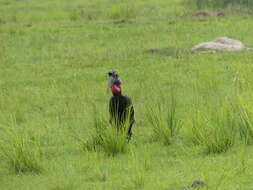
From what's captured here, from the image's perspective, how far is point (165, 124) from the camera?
8.92 m

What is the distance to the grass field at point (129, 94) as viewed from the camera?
7672mm

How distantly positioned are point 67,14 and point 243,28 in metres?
6.13

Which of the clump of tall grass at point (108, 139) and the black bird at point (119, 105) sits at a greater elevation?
the black bird at point (119, 105)

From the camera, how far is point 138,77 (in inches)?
525

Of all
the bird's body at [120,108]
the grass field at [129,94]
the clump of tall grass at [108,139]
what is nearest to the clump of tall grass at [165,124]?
the grass field at [129,94]

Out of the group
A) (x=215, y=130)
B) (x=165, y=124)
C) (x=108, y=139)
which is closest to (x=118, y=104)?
(x=108, y=139)

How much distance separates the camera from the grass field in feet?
25.2

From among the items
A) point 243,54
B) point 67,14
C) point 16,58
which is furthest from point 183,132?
point 67,14

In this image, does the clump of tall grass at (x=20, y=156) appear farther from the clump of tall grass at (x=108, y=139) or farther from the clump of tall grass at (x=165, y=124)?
the clump of tall grass at (x=165, y=124)

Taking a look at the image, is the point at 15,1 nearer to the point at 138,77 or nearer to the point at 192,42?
the point at 192,42

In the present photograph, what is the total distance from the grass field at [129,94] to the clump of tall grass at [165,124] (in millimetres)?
16

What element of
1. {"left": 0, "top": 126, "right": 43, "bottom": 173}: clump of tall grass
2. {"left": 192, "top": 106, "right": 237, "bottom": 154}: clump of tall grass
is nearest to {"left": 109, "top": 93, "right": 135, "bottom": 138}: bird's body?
{"left": 192, "top": 106, "right": 237, "bottom": 154}: clump of tall grass

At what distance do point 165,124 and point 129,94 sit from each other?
10.3ft

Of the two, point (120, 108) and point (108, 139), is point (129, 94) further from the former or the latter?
point (108, 139)
